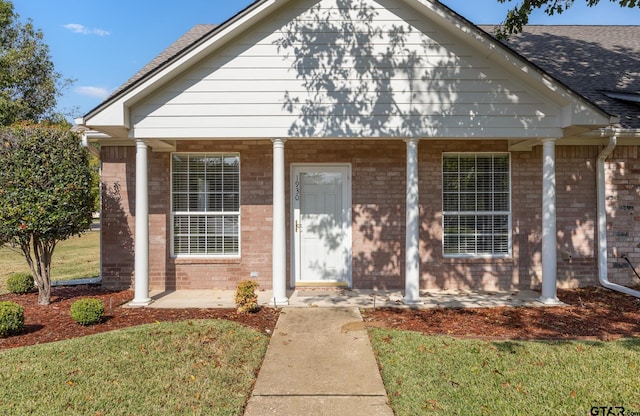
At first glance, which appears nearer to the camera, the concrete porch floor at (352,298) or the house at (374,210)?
the concrete porch floor at (352,298)

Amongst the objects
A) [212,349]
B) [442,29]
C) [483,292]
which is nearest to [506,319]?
[483,292]

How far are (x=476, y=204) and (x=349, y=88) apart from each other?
371 cm

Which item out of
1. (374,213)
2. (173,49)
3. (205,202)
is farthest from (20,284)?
(374,213)

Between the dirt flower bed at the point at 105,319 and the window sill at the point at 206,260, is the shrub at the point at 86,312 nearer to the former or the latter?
the dirt flower bed at the point at 105,319

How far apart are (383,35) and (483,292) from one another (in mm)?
5288

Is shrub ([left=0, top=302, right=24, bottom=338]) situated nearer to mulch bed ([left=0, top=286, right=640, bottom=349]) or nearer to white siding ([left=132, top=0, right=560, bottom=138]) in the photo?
mulch bed ([left=0, top=286, right=640, bottom=349])

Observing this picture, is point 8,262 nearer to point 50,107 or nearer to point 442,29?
point 442,29

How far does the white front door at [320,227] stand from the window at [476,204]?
7.26 feet

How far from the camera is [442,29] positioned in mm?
6402

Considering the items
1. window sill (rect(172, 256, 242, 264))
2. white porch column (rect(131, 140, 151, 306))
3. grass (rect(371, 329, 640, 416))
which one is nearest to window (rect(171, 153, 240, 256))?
window sill (rect(172, 256, 242, 264))

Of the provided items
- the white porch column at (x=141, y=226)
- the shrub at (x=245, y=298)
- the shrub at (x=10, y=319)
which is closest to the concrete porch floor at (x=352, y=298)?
the white porch column at (x=141, y=226)

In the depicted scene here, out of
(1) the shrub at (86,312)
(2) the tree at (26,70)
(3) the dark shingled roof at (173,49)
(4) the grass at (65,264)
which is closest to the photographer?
(1) the shrub at (86,312)

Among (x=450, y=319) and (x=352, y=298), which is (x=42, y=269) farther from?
(x=450, y=319)

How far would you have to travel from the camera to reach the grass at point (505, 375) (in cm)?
339
